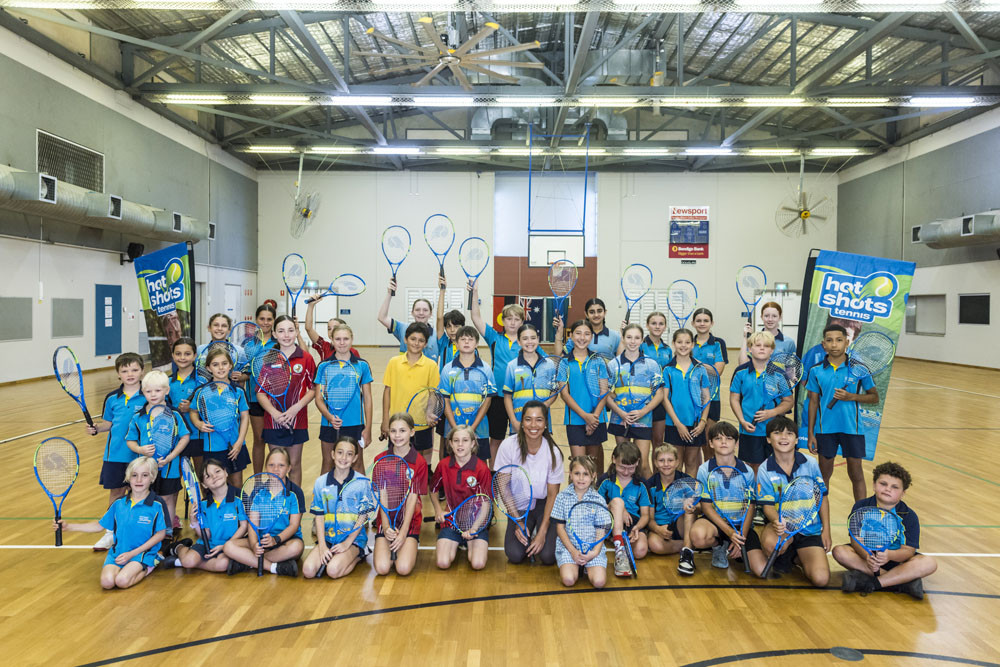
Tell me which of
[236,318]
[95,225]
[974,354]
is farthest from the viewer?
[236,318]

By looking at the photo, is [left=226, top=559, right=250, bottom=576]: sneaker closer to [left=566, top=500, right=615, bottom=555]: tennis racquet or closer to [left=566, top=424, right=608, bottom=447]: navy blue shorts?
[left=566, top=500, right=615, bottom=555]: tennis racquet

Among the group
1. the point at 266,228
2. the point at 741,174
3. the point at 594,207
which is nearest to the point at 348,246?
the point at 266,228

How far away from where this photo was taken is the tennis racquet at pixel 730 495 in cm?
449

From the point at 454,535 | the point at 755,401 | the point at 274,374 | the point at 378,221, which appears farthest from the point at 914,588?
the point at 378,221

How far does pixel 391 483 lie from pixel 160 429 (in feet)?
5.69

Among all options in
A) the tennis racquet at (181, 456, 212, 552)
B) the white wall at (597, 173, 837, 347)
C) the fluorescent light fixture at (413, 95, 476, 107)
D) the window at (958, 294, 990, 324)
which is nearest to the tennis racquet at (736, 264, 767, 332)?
the white wall at (597, 173, 837, 347)

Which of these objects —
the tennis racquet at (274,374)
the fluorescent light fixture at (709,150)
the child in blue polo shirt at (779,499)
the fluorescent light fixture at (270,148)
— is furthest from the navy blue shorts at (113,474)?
the fluorescent light fixture at (709,150)

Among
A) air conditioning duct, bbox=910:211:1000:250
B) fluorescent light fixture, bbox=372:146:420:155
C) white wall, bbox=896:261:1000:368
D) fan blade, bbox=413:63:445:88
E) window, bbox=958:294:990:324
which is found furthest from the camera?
fluorescent light fixture, bbox=372:146:420:155

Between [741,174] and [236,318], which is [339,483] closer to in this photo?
[236,318]

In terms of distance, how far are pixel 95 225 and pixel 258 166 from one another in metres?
11.1

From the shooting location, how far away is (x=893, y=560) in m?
4.16

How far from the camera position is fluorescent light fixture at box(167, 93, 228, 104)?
620 inches

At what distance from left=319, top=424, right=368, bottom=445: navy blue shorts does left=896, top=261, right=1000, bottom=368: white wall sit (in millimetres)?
19615

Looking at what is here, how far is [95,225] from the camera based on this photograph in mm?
14758
